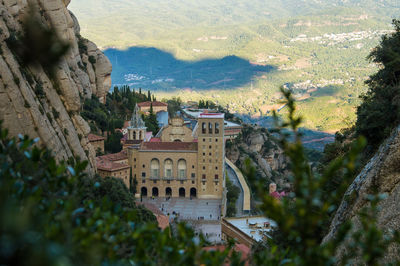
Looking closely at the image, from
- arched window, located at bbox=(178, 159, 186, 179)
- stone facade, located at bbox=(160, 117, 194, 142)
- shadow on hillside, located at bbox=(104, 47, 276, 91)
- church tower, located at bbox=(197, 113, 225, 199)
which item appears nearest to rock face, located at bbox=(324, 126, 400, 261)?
church tower, located at bbox=(197, 113, 225, 199)

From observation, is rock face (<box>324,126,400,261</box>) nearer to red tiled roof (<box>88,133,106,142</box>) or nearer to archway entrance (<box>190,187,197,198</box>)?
archway entrance (<box>190,187,197,198</box>)

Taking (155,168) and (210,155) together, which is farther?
(155,168)

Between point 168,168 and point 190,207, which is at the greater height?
Result: point 168,168

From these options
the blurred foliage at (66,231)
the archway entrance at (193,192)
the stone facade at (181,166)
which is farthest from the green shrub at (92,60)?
the blurred foliage at (66,231)

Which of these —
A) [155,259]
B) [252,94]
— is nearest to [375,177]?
[155,259]

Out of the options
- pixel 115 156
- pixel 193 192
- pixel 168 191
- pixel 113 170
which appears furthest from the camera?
pixel 168 191

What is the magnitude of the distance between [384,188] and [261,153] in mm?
54048

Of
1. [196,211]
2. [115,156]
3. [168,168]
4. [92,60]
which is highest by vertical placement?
[92,60]

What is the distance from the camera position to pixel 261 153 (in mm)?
66125

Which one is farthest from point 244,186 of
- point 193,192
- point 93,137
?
point 93,137

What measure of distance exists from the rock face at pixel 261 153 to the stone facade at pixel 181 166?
16.0 meters

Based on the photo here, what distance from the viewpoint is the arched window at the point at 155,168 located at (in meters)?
43.0

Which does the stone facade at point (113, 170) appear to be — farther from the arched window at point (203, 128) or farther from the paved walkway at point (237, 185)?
the paved walkway at point (237, 185)

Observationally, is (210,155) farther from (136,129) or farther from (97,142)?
(97,142)
